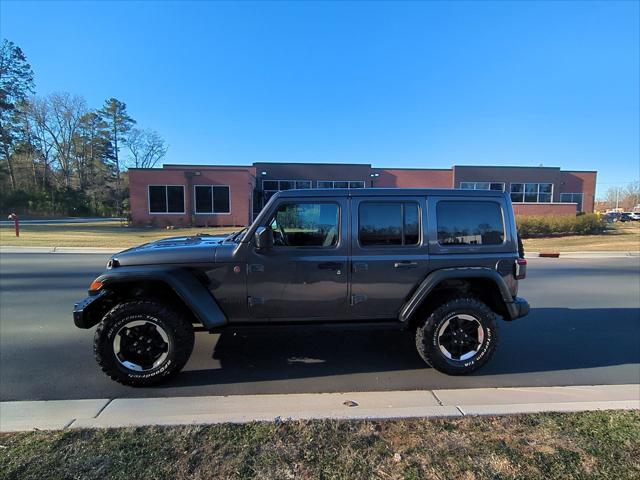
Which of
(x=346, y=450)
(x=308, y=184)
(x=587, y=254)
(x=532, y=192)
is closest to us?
(x=346, y=450)

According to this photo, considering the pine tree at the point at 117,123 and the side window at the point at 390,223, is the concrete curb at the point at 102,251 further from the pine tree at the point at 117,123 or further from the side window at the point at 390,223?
the pine tree at the point at 117,123

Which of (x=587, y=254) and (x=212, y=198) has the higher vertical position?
(x=212, y=198)

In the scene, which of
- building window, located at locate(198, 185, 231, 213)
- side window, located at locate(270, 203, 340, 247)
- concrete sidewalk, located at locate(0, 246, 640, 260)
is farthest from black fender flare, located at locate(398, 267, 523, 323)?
building window, located at locate(198, 185, 231, 213)

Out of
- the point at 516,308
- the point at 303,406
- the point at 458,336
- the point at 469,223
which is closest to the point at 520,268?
the point at 516,308

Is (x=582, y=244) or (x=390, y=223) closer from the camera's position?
Result: (x=390, y=223)

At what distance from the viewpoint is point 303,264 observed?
146 inches

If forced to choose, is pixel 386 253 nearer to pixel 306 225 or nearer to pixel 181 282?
pixel 306 225

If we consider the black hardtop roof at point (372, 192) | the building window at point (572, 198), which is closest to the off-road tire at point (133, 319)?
the black hardtop roof at point (372, 192)

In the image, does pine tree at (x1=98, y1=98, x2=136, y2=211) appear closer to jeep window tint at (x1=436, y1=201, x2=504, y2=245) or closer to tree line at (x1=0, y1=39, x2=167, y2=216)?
tree line at (x1=0, y1=39, x2=167, y2=216)

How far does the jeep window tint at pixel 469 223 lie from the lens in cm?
392

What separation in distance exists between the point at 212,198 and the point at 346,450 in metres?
28.2

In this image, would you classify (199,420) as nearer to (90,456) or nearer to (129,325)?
(90,456)

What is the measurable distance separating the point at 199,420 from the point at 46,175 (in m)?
65.8

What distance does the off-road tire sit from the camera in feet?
11.5
